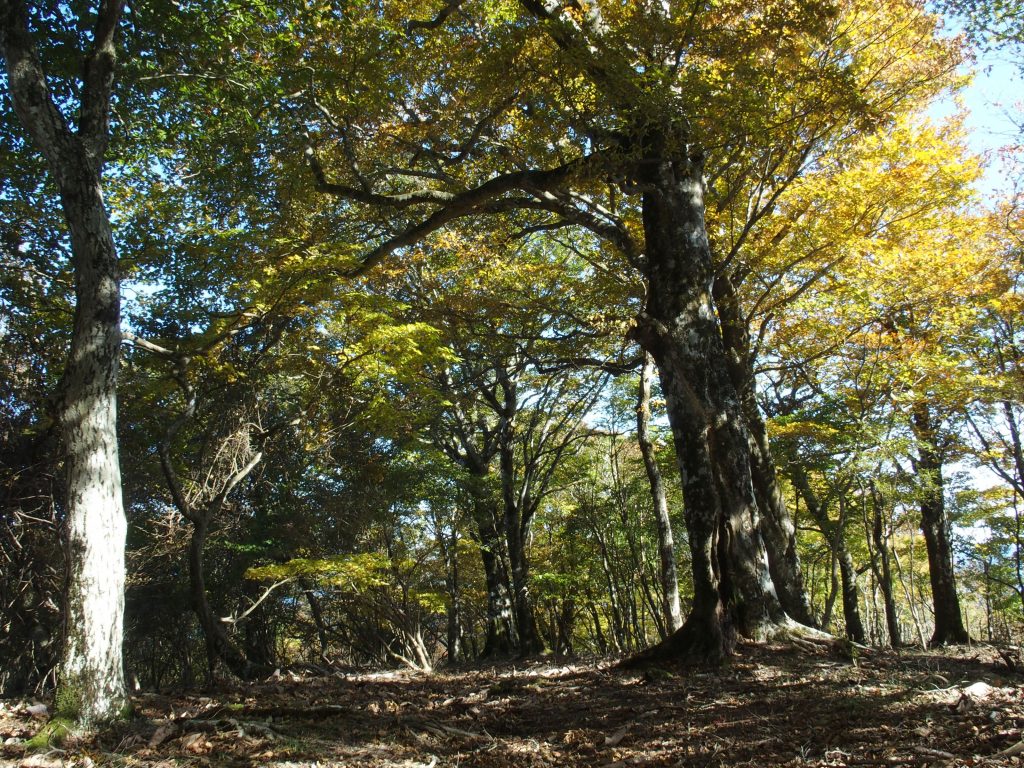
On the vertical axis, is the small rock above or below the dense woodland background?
below

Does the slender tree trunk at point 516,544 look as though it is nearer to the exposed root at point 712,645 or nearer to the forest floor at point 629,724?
the exposed root at point 712,645

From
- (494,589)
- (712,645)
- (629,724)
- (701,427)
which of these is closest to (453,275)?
(494,589)

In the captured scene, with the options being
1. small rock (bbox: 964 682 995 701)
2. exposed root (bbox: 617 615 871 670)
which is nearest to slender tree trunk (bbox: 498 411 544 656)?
exposed root (bbox: 617 615 871 670)

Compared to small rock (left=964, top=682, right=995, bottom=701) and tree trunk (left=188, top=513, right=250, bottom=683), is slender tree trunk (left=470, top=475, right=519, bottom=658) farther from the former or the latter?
small rock (left=964, top=682, right=995, bottom=701)

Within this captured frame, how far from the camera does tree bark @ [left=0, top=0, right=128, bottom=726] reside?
13.4 ft

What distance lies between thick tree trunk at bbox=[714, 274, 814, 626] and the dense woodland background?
0.18 feet

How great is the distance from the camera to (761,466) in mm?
10398

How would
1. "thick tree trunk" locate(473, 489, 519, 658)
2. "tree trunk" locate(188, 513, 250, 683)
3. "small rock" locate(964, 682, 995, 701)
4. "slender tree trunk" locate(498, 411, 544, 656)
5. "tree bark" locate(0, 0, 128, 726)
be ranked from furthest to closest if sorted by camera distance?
"thick tree trunk" locate(473, 489, 519, 658)
"slender tree trunk" locate(498, 411, 544, 656)
"tree trunk" locate(188, 513, 250, 683)
"tree bark" locate(0, 0, 128, 726)
"small rock" locate(964, 682, 995, 701)

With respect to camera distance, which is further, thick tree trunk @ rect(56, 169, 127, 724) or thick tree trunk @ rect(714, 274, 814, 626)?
thick tree trunk @ rect(714, 274, 814, 626)

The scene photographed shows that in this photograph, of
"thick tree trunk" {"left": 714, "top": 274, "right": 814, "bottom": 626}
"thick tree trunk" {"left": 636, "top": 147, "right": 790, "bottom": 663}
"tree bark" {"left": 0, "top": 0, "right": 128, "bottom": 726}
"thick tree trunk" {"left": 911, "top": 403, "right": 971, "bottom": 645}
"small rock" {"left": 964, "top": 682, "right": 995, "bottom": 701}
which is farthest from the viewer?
"thick tree trunk" {"left": 911, "top": 403, "right": 971, "bottom": 645}

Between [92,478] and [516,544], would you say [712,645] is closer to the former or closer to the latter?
[92,478]

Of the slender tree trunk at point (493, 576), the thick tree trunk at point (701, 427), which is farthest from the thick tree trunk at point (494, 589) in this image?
the thick tree trunk at point (701, 427)

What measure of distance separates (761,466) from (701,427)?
4.45m

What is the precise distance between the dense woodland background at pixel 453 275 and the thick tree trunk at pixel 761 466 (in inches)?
2.2
